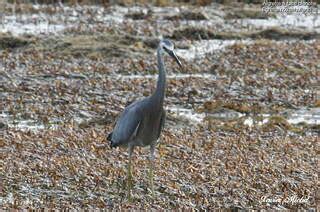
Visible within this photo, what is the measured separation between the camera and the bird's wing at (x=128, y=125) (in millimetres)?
12078

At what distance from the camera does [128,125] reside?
12133 millimetres

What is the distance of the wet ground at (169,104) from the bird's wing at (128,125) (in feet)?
1.83

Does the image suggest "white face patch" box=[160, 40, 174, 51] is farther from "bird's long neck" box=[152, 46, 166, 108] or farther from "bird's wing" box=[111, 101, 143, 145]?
"bird's wing" box=[111, 101, 143, 145]

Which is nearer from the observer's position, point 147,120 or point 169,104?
point 147,120

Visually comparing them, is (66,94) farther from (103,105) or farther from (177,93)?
(177,93)

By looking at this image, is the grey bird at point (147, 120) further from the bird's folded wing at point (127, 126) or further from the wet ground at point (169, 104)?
the wet ground at point (169, 104)

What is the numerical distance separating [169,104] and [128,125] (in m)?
7.44

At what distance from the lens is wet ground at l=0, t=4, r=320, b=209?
478 inches

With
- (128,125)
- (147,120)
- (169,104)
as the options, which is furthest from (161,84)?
(169,104)

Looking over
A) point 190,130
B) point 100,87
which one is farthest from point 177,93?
point 190,130

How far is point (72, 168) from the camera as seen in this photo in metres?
12.8

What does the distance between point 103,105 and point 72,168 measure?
6085mm

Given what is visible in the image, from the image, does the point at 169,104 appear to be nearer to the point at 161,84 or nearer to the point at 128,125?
the point at 128,125

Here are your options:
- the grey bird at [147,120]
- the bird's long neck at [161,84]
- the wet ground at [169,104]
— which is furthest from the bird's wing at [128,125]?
the wet ground at [169,104]
